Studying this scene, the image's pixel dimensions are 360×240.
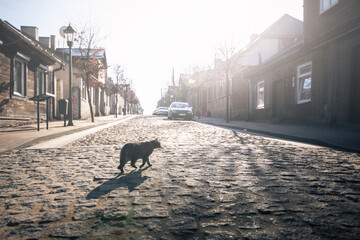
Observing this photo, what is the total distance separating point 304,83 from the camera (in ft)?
42.8

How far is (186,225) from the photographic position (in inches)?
77.4

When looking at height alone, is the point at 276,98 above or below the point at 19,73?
below

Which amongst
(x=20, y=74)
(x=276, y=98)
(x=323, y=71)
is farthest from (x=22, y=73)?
(x=276, y=98)

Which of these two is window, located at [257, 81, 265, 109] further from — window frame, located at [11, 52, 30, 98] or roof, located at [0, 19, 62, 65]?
window frame, located at [11, 52, 30, 98]

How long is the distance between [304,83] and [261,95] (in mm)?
5466

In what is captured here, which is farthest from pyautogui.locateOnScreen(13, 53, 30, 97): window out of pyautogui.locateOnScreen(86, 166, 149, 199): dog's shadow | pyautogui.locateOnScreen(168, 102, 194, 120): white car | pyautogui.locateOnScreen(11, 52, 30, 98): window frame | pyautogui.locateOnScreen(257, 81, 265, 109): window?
pyautogui.locateOnScreen(257, 81, 265, 109): window

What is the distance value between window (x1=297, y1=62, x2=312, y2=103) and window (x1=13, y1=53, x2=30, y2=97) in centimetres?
1422

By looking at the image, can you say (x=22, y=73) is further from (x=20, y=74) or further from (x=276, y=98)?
(x=276, y=98)

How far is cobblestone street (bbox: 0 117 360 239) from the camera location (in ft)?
6.18

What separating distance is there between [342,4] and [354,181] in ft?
31.7

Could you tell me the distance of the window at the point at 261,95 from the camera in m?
18.0

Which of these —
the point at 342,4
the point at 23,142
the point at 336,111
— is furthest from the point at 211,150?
the point at 342,4

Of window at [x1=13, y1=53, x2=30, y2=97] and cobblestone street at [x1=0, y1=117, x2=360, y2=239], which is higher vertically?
window at [x1=13, y1=53, x2=30, y2=97]

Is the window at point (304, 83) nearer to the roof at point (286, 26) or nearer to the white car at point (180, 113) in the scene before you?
the white car at point (180, 113)
